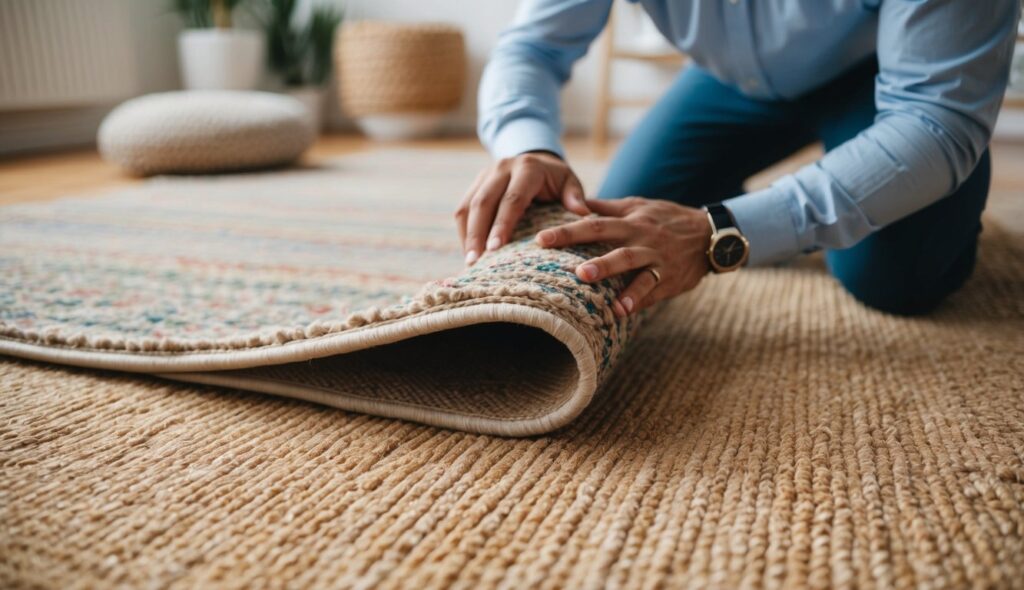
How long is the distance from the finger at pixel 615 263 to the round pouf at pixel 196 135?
1464 mm

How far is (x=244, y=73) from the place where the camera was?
275cm

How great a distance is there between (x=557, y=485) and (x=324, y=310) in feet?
1.32

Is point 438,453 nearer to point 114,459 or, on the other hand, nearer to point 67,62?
point 114,459

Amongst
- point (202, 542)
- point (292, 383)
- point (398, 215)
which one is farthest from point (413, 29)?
point (202, 542)

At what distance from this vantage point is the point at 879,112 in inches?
26.2

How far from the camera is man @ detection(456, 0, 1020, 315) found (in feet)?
1.94

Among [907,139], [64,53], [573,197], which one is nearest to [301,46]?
[64,53]

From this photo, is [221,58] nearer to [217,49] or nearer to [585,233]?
[217,49]

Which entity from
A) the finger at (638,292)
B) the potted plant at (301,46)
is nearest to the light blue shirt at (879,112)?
the finger at (638,292)

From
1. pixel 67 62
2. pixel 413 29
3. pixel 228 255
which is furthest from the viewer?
pixel 413 29

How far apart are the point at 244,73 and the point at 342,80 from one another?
0.36 m

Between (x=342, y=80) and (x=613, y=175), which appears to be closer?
(x=613, y=175)

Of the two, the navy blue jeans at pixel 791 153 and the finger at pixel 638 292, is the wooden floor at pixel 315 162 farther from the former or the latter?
the finger at pixel 638 292

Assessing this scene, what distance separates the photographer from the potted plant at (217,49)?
8.75 feet
